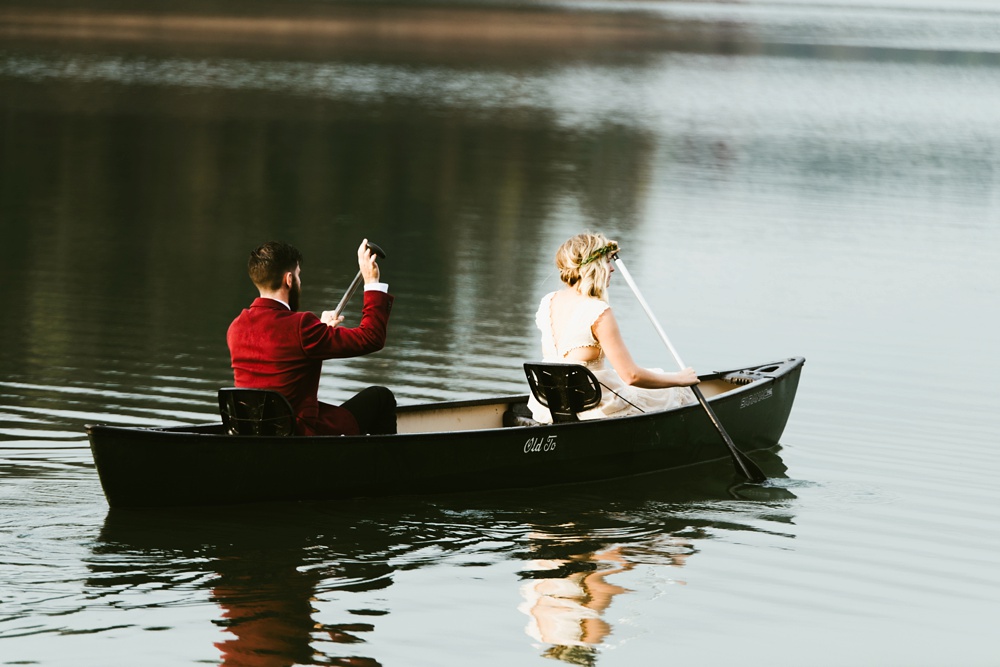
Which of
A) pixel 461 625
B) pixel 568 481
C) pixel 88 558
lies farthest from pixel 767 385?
pixel 88 558

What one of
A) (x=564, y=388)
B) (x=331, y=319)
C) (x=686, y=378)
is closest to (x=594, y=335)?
(x=564, y=388)

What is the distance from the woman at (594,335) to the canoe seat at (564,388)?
118 mm

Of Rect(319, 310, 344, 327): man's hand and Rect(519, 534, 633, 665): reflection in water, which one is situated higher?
Rect(319, 310, 344, 327): man's hand

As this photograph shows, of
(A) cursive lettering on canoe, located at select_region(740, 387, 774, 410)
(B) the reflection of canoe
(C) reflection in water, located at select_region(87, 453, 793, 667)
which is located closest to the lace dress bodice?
(B) the reflection of canoe

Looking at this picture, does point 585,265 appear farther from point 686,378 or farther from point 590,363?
point 686,378

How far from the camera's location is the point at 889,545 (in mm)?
7578

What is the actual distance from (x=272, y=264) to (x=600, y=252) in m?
1.88

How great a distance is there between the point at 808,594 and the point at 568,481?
191 cm

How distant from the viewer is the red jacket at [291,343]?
715 centimetres

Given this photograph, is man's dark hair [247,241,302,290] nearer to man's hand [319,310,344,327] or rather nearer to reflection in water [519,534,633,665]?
man's hand [319,310,344,327]

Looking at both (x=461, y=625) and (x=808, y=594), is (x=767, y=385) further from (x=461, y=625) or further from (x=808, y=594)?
(x=461, y=625)

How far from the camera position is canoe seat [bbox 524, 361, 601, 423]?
812cm

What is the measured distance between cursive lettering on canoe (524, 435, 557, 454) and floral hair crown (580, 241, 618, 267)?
97 cm

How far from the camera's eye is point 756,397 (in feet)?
30.2
